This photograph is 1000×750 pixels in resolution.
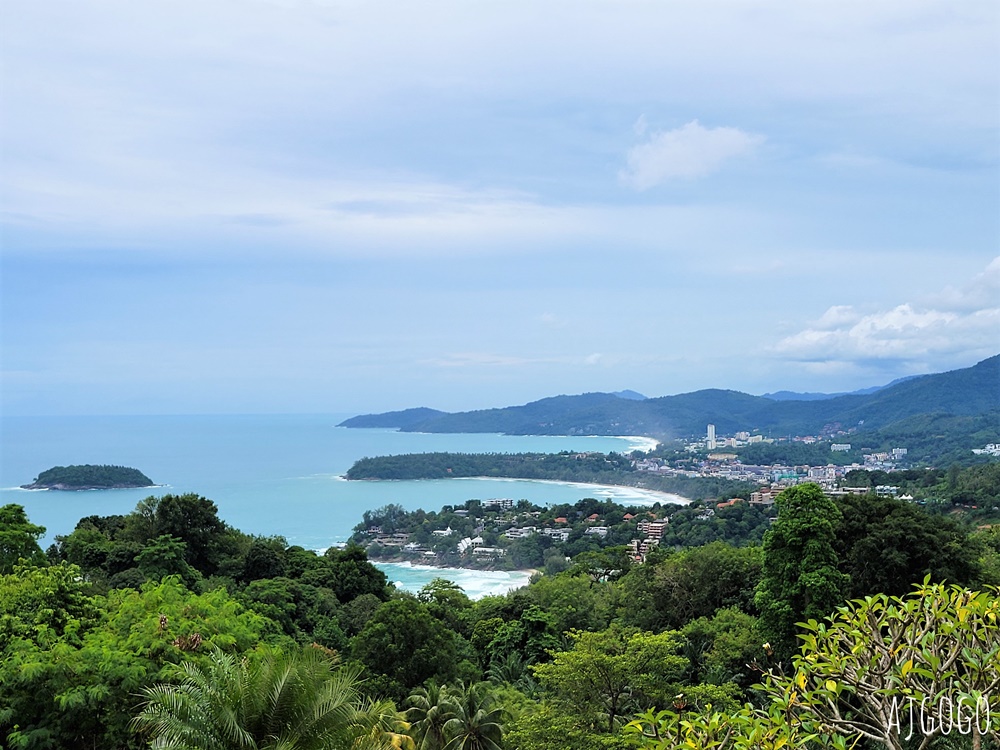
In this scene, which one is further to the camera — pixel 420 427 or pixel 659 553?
pixel 420 427

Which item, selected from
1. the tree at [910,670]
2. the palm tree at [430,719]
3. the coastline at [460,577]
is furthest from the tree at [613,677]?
the coastline at [460,577]

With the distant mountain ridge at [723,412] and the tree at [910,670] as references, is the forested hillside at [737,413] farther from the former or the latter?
the tree at [910,670]

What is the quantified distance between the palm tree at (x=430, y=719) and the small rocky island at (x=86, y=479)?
187 feet

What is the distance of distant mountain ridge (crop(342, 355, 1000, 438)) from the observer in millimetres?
105250

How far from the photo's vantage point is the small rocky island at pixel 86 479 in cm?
5928

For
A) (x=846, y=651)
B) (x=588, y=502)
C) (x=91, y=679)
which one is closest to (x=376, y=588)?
(x=91, y=679)

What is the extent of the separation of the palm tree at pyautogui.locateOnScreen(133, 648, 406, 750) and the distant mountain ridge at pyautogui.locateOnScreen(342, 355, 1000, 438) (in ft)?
323

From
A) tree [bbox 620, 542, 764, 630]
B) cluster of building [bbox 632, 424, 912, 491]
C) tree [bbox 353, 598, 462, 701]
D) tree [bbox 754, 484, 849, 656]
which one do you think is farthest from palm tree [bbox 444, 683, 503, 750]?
cluster of building [bbox 632, 424, 912, 491]

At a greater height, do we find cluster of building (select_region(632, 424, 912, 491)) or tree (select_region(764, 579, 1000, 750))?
tree (select_region(764, 579, 1000, 750))

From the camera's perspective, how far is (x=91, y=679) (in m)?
6.76

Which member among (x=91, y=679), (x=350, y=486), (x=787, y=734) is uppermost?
(x=787, y=734)

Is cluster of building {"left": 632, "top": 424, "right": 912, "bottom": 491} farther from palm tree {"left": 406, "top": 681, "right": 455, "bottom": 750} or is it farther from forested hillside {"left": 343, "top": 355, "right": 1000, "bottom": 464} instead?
palm tree {"left": 406, "top": 681, "right": 455, "bottom": 750}

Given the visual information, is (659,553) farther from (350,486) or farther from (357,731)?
(350,486)

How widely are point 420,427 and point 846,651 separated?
146 meters
